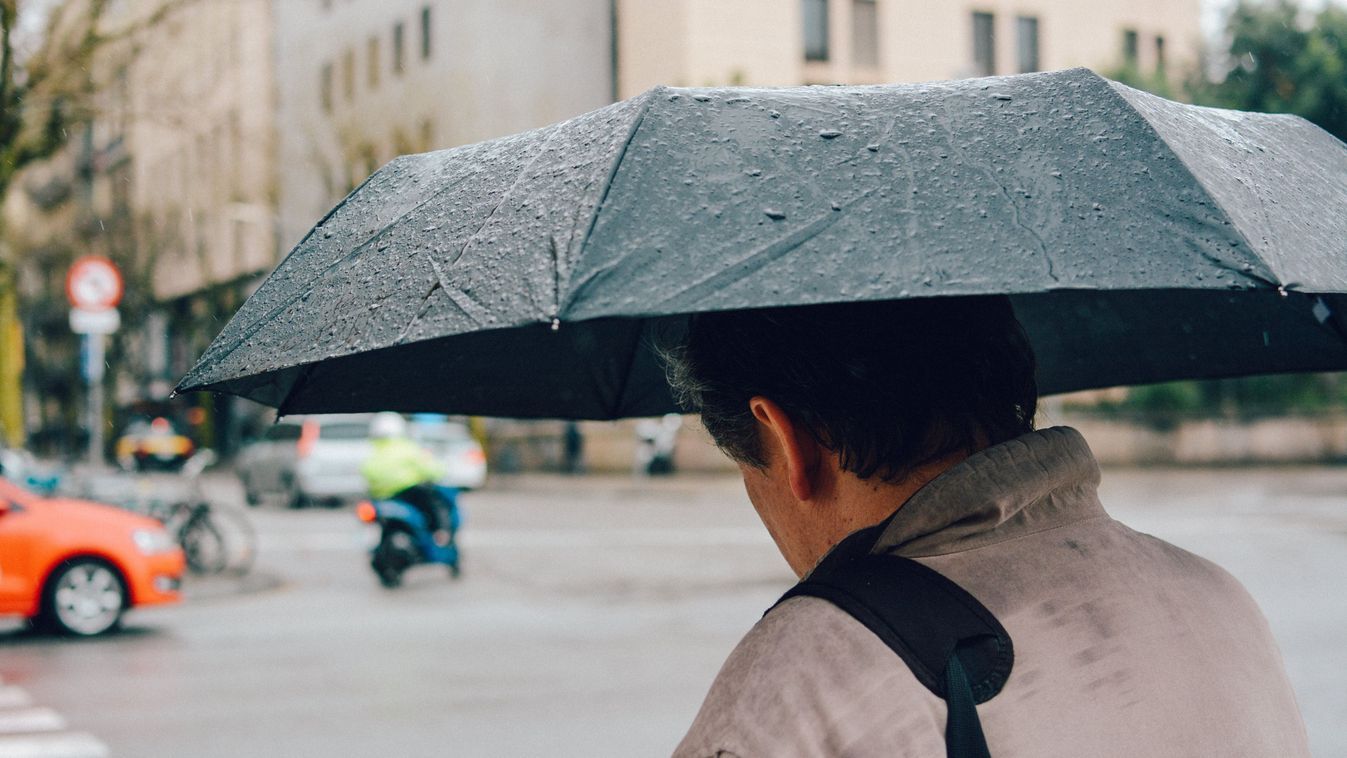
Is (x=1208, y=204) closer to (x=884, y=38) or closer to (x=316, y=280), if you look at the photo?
(x=316, y=280)

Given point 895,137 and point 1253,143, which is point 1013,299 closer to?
point 1253,143

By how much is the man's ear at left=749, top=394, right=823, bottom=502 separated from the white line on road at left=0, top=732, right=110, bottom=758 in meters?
5.77

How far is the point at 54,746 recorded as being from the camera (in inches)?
264

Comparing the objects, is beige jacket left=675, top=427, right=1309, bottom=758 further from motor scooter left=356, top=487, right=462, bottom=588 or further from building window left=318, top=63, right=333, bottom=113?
building window left=318, top=63, right=333, bottom=113

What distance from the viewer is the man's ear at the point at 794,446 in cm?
158

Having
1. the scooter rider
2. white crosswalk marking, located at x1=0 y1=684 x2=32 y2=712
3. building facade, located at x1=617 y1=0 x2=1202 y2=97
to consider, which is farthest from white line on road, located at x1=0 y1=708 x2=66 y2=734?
building facade, located at x1=617 y1=0 x2=1202 y2=97

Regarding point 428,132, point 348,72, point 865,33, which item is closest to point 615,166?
point 428,132

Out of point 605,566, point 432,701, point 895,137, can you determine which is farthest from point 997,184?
point 605,566

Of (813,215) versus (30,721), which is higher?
(813,215)

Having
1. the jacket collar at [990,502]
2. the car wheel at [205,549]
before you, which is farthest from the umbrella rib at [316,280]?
the car wheel at [205,549]

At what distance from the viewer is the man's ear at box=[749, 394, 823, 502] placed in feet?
5.19

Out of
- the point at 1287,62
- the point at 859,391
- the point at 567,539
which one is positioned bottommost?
the point at 567,539

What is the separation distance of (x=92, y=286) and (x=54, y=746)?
813cm

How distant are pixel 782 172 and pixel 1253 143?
762 mm
